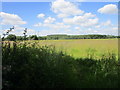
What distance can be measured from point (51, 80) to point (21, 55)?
33.5 inches

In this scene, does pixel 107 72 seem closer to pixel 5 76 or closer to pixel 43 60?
pixel 43 60

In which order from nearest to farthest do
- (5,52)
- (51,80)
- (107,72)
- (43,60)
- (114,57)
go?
(51,80) → (43,60) → (5,52) → (107,72) → (114,57)

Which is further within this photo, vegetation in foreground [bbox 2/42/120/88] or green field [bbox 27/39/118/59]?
green field [bbox 27/39/118/59]

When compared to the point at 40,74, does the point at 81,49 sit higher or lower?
higher

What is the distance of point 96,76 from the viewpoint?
13.9ft

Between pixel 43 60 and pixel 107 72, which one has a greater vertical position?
pixel 43 60

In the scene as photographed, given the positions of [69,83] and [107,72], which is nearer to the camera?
[69,83]

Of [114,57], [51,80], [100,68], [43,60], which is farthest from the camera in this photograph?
[114,57]

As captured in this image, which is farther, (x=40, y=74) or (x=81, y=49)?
(x=81, y=49)

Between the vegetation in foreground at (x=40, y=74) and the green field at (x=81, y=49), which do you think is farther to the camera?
the green field at (x=81, y=49)

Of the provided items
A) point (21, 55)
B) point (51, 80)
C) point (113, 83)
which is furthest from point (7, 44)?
point (113, 83)

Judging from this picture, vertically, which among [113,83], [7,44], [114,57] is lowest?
[113,83]

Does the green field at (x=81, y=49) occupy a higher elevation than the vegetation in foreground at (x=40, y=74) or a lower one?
Result: higher

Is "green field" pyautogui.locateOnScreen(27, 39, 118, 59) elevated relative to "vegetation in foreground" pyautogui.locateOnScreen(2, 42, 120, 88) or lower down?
elevated
